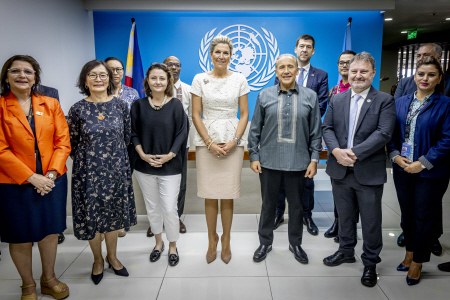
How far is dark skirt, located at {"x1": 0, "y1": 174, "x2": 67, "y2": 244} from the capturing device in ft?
6.71

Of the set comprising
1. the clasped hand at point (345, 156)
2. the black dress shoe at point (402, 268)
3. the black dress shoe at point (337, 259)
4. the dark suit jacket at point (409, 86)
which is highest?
the dark suit jacket at point (409, 86)

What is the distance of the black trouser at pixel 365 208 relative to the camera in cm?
238

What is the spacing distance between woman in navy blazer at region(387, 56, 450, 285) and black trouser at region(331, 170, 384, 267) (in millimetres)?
243

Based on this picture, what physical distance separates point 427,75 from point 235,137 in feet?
4.88

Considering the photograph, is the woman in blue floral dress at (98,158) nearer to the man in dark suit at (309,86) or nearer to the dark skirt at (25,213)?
the dark skirt at (25,213)

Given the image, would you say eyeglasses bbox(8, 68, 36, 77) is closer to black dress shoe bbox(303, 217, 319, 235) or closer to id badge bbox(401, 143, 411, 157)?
id badge bbox(401, 143, 411, 157)

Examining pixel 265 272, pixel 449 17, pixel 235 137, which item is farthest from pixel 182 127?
pixel 449 17

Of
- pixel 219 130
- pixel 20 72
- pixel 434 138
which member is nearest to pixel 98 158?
pixel 20 72

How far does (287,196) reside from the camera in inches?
104

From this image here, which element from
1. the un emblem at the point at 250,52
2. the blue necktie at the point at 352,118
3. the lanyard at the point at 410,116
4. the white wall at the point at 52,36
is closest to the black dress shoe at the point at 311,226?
the blue necktie at the point at 352,118

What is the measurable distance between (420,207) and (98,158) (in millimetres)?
2408

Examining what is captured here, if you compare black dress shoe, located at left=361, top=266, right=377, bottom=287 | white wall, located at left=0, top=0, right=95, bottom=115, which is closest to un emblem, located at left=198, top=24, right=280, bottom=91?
white wall, located at left=0, top=0, right=95, bottom=115

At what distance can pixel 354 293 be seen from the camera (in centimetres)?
228

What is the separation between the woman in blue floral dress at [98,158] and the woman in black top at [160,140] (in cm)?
18
